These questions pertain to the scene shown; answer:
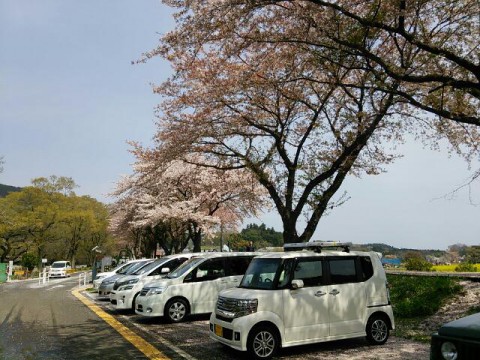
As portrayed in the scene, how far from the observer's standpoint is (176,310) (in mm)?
10977

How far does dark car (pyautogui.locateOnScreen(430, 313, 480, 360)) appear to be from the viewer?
11.4 ft

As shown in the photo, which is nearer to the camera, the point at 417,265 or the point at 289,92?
the point at 289,92

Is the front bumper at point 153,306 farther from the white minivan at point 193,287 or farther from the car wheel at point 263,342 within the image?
the car wheel at point 263,342

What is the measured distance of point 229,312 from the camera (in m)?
7.07

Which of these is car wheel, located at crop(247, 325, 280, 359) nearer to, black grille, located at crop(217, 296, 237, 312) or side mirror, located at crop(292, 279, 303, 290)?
black grille, located at crop(217, 296, 237, 312)

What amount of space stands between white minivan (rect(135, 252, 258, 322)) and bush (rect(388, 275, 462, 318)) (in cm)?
445

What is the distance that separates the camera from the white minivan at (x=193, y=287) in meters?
10.9

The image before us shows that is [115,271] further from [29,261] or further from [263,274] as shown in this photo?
[29,261]

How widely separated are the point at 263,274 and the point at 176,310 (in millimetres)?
4287

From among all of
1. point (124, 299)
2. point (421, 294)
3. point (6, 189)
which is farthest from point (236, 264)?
point (6, 189)

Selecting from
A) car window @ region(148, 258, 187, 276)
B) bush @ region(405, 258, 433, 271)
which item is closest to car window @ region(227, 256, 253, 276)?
car window @ region(148, 258, 187, 276)

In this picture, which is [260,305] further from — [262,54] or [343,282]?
[262,54]

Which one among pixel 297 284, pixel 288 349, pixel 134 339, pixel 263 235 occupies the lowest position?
pixel 288 349

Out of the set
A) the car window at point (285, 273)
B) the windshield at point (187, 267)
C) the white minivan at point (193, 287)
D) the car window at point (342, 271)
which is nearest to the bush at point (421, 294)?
the car window at point (342, 271)
